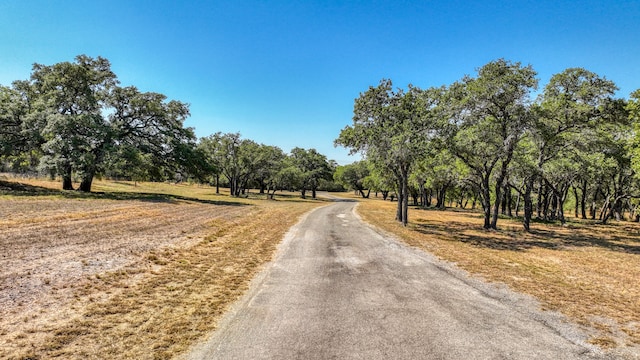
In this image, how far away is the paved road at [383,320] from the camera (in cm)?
461

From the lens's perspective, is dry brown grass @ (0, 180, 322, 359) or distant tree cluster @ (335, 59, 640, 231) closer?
dry brown grass @ (0, 180, 322, 359)

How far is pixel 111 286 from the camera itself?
686 cm

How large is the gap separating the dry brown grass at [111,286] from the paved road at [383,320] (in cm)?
81

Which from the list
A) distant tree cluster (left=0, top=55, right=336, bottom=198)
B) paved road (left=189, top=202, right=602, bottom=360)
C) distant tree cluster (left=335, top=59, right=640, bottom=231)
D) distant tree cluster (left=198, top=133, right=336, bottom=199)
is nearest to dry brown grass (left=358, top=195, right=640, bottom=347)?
paved road (left=189, top=202, right=602, bottom=360)

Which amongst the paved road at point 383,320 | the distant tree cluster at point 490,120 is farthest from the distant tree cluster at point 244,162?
the paved road at point 383,320

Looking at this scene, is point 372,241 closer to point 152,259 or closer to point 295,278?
point 295,278

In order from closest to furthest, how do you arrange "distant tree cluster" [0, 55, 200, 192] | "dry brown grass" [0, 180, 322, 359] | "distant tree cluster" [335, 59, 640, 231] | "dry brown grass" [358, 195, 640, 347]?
1. "dry brown grass" [0, 180, 322, 359]
2. "dry brown grass" [358, 195, 640, 347]
3. "distant tree cluster" [335, 59, 640, 231]
4. "distant tree cluster" [0, 55, 200, 192]

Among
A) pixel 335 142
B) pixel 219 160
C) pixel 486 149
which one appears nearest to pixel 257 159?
pixel 219 160

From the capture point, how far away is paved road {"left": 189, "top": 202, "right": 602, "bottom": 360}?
15.1ft

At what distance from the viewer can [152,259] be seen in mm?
9305

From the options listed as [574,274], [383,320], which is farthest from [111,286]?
[574,274]

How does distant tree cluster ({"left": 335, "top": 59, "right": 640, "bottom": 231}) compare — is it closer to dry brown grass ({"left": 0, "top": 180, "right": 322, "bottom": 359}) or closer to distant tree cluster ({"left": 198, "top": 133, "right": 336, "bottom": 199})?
dry brown grass ({"left": 0, "top": 180, "right": 322, "bottom": 359})

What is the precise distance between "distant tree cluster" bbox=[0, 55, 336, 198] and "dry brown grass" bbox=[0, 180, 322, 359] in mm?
18462

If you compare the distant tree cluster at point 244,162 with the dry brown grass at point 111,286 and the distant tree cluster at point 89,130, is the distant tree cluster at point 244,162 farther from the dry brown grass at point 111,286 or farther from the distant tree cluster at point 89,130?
the dry brown grass at point 111,286
